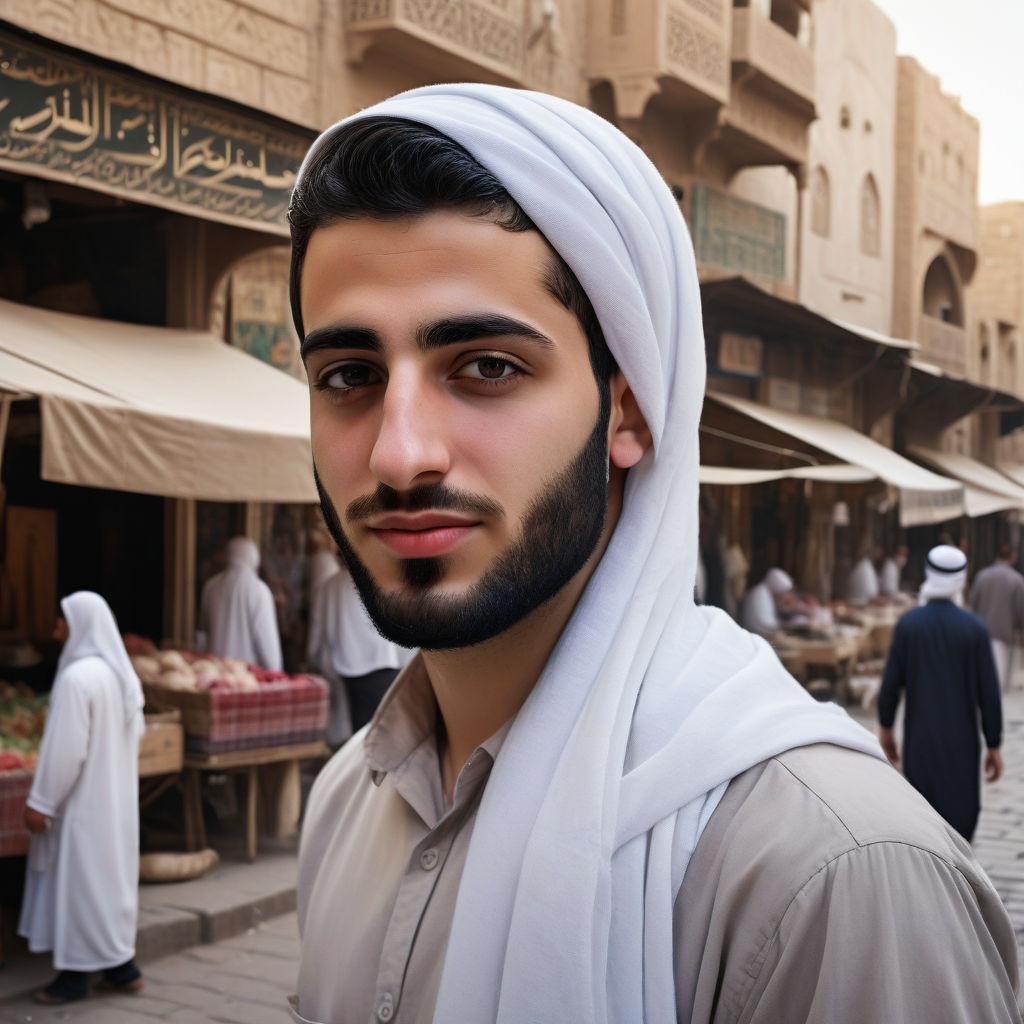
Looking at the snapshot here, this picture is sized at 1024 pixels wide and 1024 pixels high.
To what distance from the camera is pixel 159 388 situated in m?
6.71

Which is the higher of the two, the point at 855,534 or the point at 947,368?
the point at 947,368

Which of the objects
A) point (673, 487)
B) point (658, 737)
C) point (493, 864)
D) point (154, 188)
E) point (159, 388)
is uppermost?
point (154, 188)

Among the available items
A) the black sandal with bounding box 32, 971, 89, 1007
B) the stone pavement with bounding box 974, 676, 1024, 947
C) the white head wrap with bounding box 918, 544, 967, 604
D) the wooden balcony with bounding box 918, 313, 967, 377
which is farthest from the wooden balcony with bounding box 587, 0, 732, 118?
the black sandal with bounding box 32, 971, 89, 1007

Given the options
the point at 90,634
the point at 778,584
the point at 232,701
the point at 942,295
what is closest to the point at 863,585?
the point at 778,584

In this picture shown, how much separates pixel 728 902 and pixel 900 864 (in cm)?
15

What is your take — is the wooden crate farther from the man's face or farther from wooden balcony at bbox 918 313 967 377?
wooden balcony at bbox 918 313 967 377

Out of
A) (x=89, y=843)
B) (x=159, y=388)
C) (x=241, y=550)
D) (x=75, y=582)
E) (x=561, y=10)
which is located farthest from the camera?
(x=561, y=10)

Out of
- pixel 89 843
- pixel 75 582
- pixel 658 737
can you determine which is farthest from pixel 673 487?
pixel 75 582

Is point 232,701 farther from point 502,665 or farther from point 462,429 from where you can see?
point 462,429

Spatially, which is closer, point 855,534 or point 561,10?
point 561,10

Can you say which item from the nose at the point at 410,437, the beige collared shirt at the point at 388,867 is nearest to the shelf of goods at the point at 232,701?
the beige collared shirt at the point at 388,867

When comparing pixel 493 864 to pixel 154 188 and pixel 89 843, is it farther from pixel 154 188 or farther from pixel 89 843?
A: pixel 154 188

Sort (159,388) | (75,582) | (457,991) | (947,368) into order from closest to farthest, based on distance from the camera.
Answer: (457,991)
(159,388)
(75,582)
(947,368)

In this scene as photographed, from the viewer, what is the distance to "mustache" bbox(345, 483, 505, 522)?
1204mm
